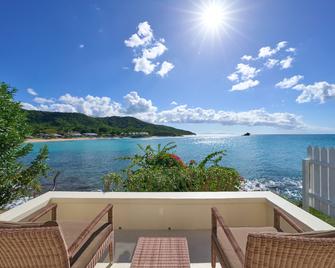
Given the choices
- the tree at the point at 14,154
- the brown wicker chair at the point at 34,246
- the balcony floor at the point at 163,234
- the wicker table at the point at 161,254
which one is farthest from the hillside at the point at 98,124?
the brown wicker chair at the point at 34,246

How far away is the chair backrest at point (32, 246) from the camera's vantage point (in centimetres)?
137

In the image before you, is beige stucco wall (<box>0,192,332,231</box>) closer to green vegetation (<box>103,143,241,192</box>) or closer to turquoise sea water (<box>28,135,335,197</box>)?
green vegetation (<box>103,143,241,192</box>)

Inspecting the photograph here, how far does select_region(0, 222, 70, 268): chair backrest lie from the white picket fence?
4051 mm

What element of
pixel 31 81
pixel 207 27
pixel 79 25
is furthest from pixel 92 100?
pixel 207 27

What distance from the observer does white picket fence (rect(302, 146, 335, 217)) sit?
3.75m

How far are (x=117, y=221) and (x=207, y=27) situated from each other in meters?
5.53

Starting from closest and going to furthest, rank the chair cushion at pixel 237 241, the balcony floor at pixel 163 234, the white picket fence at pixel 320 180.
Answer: the chair cushion at pixel 237 241 < the balcony floor at pixel 163 234 < the white picket fence at pixel 320 180

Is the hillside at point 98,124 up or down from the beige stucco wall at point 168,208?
up

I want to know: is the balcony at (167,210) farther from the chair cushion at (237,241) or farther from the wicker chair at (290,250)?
the wicker chair at (290,250)

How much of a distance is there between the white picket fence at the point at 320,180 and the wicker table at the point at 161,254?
2.99 m

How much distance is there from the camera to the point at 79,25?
844 cm

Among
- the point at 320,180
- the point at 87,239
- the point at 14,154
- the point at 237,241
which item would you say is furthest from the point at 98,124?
the point at 237,241

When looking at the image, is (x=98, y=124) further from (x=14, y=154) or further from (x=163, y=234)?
(x=163, y=234)

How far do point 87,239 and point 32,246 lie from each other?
2.27 ft
